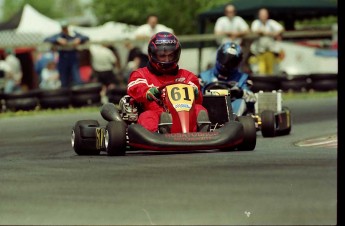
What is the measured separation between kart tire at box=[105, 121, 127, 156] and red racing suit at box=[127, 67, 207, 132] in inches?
12.8

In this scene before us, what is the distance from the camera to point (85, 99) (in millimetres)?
19250

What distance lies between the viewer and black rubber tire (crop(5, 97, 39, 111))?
18656 millimetres

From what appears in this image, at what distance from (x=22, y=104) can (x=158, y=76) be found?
810 cm

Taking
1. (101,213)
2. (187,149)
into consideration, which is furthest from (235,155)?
(101,213)

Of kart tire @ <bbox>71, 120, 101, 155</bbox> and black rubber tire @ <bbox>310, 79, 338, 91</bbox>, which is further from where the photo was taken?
black rubber tire @ <bbox>310, 79, 338, 91</bbox>

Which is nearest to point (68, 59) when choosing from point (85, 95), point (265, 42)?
point (85, 95)

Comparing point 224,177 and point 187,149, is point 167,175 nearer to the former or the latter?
point 224,177

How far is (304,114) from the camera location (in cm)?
1723

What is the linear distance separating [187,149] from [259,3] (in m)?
16.5

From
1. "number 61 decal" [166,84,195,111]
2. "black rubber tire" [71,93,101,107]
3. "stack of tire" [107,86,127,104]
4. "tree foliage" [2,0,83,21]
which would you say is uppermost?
"number 61 decal" [166,84,195,111]

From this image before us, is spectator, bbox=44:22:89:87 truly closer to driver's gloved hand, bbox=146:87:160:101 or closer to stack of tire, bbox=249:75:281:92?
stack of tire, bbox=249:75:281:92

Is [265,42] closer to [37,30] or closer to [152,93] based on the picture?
[37,30]

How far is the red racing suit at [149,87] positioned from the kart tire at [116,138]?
0.33 m

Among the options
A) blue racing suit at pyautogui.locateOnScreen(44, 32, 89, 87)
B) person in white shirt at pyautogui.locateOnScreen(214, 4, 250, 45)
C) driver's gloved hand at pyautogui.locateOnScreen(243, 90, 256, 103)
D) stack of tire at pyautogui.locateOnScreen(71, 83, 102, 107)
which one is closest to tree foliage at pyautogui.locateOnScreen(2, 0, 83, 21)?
person in white shirt at pyautogui.locateOnScreen(214, 4, 250, 45)
